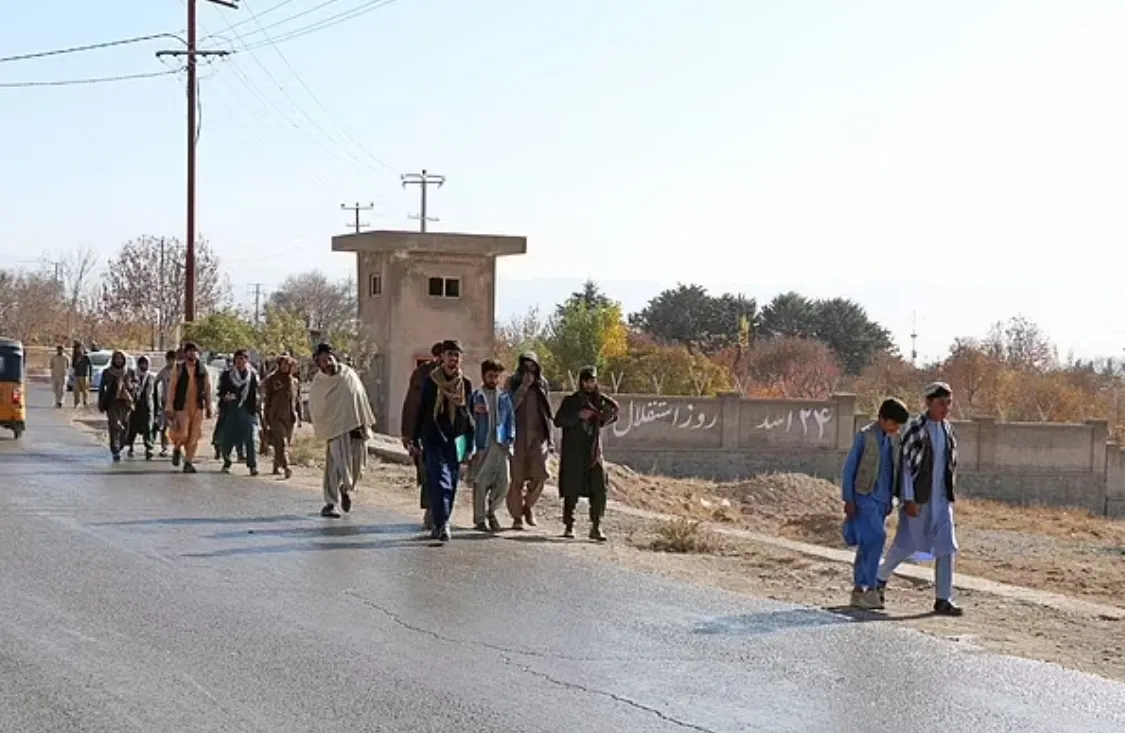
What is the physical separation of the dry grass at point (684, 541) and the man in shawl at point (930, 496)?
4012mm

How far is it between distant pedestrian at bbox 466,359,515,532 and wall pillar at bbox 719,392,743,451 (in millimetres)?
26251

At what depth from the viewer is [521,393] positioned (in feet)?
51.8

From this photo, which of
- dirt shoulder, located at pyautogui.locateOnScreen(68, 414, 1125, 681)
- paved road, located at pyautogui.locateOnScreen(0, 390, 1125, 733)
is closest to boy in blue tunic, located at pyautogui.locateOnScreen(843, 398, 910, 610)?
dirt shoulder, located at pyautogui.locateOnScreen(68, 414, 1125, 681)

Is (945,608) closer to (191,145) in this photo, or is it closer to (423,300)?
(423,300)

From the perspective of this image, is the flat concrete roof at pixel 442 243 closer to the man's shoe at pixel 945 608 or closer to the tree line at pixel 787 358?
the tree line at pixel 787 358

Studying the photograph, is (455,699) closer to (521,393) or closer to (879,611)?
(879,611)

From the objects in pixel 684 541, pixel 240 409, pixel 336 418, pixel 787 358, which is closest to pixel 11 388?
pixel 240 409

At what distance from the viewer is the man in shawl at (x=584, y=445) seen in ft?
51.2

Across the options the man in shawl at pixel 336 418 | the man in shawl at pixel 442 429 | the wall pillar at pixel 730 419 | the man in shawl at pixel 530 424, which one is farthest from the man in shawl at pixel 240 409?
the wall pillar at pixel 730 419

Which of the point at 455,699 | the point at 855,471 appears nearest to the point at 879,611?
the point at 855,471

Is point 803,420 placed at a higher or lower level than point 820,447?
higher

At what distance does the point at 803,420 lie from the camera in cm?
4284

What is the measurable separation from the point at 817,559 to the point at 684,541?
128cm

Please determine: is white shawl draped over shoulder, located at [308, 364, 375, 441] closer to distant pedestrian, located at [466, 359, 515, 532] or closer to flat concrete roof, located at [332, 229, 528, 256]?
distant pedestrian, located at [466, 359, 515, 532]
